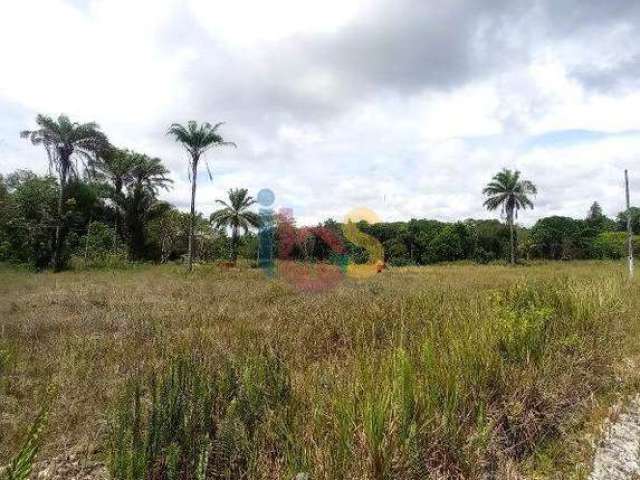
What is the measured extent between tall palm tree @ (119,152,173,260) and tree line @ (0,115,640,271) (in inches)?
3.3

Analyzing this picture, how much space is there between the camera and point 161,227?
129 feet

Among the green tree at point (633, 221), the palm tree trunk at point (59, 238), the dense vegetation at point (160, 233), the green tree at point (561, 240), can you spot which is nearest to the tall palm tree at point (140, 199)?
the dense vegetation at point (160, 233)

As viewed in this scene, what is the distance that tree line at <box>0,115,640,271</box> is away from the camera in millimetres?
26719

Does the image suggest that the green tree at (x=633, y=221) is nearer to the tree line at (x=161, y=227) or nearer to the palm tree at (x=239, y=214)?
the tree line at (x=161, y=227)

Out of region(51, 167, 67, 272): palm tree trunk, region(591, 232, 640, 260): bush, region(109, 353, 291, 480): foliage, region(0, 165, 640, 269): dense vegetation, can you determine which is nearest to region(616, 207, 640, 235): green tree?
region(0, 165, 640, 269): dense vegetation

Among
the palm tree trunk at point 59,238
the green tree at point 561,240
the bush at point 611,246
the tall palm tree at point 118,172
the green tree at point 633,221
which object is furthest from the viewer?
the green tree at point 633,221

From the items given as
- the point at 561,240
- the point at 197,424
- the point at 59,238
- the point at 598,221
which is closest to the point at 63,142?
the point at 59,238

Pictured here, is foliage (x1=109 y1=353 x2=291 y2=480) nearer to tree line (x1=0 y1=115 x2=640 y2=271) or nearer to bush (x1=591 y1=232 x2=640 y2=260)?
tree line (x1=0 y1=115 x2=640 y2=271)

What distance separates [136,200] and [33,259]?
10040 mm

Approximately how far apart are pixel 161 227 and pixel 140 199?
14.4 feet

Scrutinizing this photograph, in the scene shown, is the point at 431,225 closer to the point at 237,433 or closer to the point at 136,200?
the point at 136,200

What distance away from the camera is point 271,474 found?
7.75 ft

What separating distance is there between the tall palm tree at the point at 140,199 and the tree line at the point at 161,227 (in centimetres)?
8

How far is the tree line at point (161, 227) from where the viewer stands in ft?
87.7
